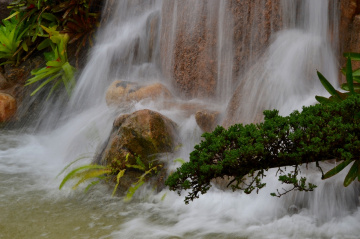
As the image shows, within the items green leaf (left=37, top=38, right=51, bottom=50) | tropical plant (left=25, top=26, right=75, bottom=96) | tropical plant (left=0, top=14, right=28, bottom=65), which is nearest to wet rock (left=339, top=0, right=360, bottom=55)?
tropical plant (left=25, top=26, right=75, bottom=96)

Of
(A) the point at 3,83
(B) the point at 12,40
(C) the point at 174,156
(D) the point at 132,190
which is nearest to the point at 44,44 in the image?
(B) the point at 12,40

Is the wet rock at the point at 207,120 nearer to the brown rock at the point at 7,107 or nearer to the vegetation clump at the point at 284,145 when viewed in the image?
the vegetation clump at the point at 284,145

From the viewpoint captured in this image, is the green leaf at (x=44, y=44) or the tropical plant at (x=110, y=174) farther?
the green leaf at (x=44, y=44)

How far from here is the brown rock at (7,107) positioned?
8102 mm

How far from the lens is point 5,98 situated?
26.9ft

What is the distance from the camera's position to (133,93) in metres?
6.30

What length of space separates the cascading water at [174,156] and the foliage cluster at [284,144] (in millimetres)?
812

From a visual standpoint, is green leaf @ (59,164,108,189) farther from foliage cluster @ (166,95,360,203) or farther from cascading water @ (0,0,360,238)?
foliage cluster @ (166,95,360,203)

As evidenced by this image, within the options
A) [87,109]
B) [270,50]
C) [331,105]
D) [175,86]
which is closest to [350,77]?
[331,105]

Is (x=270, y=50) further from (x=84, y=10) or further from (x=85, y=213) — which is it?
(x=84, y=10)

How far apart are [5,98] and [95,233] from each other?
Answer: 5.33 metres

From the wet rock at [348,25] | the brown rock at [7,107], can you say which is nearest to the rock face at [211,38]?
the wet rock at [348,25]

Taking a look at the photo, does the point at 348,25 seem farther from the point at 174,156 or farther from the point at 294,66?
the point at 174,156

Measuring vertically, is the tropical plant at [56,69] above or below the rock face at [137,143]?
above
